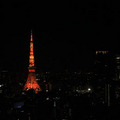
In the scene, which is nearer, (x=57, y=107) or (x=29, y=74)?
(x=57, y=107)

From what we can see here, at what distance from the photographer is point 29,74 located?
1367 centimetres

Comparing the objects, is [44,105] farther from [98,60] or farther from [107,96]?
[98,60]

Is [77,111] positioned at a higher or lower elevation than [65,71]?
lower

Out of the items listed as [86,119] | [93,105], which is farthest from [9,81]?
[86,119]

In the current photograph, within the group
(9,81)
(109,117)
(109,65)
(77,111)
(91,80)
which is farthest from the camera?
(91,80)

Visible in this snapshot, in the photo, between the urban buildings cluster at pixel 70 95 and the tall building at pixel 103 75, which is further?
the tall building at pixel 103 75

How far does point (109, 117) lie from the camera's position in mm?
5062

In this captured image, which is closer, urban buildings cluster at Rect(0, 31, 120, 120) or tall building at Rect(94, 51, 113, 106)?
urban buildings cluster at Rect(0, 31, 120, 120)

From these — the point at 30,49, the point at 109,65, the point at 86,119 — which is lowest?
the point at 86,119

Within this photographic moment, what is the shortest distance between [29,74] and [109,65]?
22.1 ft

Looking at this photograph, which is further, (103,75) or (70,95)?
(103,75)

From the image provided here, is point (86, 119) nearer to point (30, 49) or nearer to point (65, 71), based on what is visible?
point (65, 71)

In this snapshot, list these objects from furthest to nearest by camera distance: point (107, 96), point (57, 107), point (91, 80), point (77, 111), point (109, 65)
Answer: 1. point (91, 80)
2. point (109, 65)
3. point (107, 96)
4. point (57, 107)
5. point (77, 111)

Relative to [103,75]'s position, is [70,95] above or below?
below
